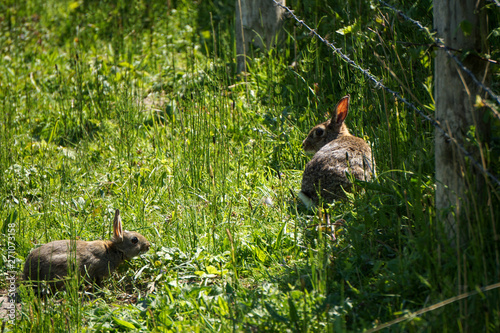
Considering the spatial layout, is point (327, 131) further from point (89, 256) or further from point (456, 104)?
point (89, 256)

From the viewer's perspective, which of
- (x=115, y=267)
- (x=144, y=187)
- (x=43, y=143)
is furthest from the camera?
(x=43, y=143)

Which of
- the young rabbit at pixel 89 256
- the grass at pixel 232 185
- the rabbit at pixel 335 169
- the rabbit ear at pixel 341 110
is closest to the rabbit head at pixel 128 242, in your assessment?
the young rabbit at pixel 89 256

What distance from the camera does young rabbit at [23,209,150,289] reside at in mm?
4137

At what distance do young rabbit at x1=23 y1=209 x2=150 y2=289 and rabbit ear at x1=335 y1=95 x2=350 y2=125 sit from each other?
2.20 meters

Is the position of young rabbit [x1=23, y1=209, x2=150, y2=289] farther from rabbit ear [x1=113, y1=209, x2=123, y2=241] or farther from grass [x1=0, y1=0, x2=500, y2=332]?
grass [x1=0, y1=0, x2=500, y2=332]

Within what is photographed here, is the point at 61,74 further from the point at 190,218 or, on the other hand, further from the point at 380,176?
the point at 380,176

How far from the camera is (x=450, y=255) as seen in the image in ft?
10.2

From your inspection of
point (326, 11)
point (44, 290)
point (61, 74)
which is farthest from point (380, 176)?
point (61, 74)

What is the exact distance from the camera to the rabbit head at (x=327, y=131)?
532 centimetres

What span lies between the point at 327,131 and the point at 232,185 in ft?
3.56

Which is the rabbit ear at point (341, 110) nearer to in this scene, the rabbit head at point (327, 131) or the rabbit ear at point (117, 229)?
the rabbit head at point (327, 131)

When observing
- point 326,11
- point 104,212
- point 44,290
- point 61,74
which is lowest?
point 44,290

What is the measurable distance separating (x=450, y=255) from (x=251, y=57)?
4.53m

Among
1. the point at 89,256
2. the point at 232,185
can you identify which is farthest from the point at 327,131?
the point at 89,256
